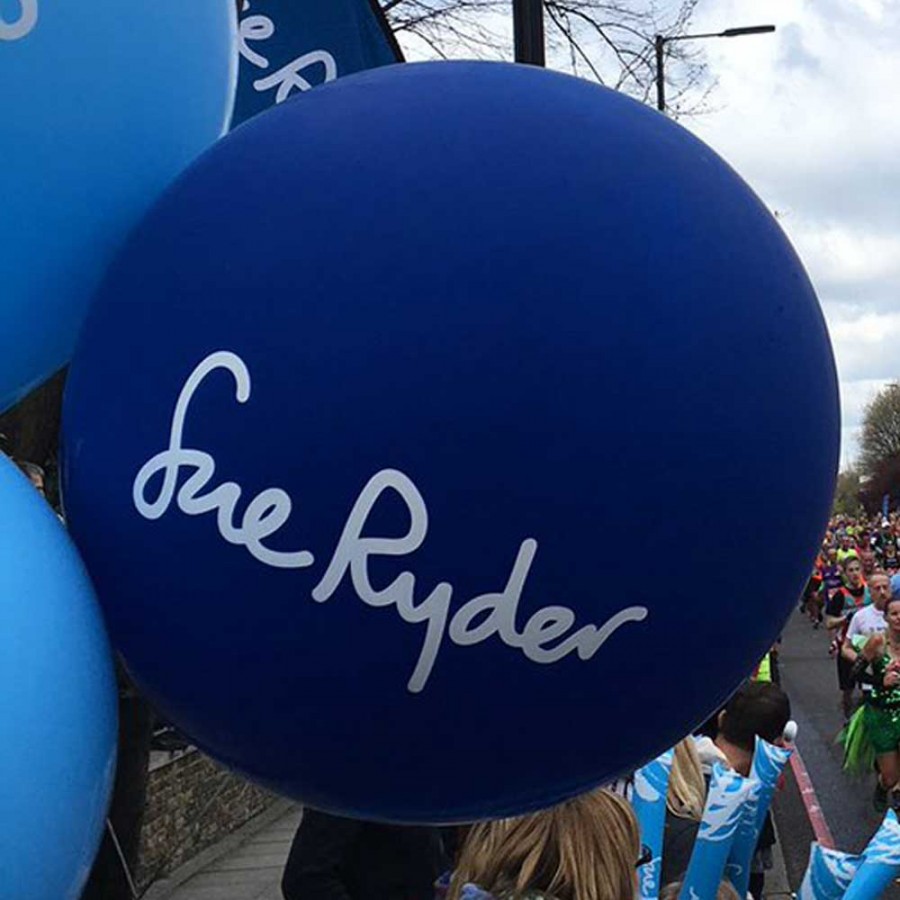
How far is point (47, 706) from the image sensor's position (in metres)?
1.51

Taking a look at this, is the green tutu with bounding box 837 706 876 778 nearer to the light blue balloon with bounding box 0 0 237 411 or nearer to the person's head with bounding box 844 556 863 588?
the person's head with bounding box 844 556 863 588

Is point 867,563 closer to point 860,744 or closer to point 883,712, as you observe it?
point 860,744

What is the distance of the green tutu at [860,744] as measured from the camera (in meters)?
8.74

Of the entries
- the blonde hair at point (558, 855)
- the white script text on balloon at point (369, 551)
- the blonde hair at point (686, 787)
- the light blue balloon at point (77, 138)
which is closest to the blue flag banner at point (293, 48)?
the light blue balloon at point (77, 138)

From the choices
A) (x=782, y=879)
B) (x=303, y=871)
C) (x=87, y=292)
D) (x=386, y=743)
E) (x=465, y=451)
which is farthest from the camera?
(x=782, y=879)

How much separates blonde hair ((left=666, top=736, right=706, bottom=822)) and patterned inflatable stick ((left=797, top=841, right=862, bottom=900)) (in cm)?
83

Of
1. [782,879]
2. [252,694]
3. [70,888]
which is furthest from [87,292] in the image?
[782,879]

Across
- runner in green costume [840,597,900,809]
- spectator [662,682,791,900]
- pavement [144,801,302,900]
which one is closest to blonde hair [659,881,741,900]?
spectator [662,682,791,900]

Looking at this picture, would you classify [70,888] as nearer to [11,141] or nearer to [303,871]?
[11,141]

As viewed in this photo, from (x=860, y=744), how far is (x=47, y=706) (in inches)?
314

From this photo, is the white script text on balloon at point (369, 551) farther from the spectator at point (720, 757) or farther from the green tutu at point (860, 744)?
the green tutu at point (860, 744)

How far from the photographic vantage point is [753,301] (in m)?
1.68

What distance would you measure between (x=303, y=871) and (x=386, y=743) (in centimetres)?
169

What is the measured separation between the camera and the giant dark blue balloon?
1560mm
